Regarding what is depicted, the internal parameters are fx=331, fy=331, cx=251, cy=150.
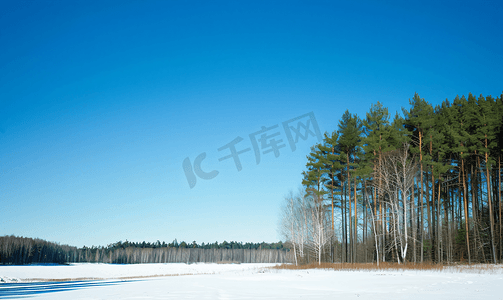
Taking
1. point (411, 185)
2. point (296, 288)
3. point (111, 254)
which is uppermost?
point (411, 185)

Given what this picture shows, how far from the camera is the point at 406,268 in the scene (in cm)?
2119

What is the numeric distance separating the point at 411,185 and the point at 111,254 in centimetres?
9082

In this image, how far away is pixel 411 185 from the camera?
26172 millimetres

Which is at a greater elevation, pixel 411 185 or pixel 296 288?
pixel 411 185

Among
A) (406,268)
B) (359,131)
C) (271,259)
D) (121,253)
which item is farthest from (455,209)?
(121,253)

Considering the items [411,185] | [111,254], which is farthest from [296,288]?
[111,254]

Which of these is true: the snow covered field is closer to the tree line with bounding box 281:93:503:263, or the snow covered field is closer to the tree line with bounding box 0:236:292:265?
the tree line with bounding box 281:93:503:263

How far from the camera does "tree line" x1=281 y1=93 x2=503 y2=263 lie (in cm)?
2609

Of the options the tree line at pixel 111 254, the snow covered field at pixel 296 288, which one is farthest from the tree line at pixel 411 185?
the tree line at pixel 111 254

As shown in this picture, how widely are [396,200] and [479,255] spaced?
31.9 feet

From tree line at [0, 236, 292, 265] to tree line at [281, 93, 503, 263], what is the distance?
2823cm

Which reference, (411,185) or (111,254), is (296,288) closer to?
(411,185)

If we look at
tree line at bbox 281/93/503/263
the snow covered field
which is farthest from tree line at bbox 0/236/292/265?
the snow covered field

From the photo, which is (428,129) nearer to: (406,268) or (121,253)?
(406,268)
